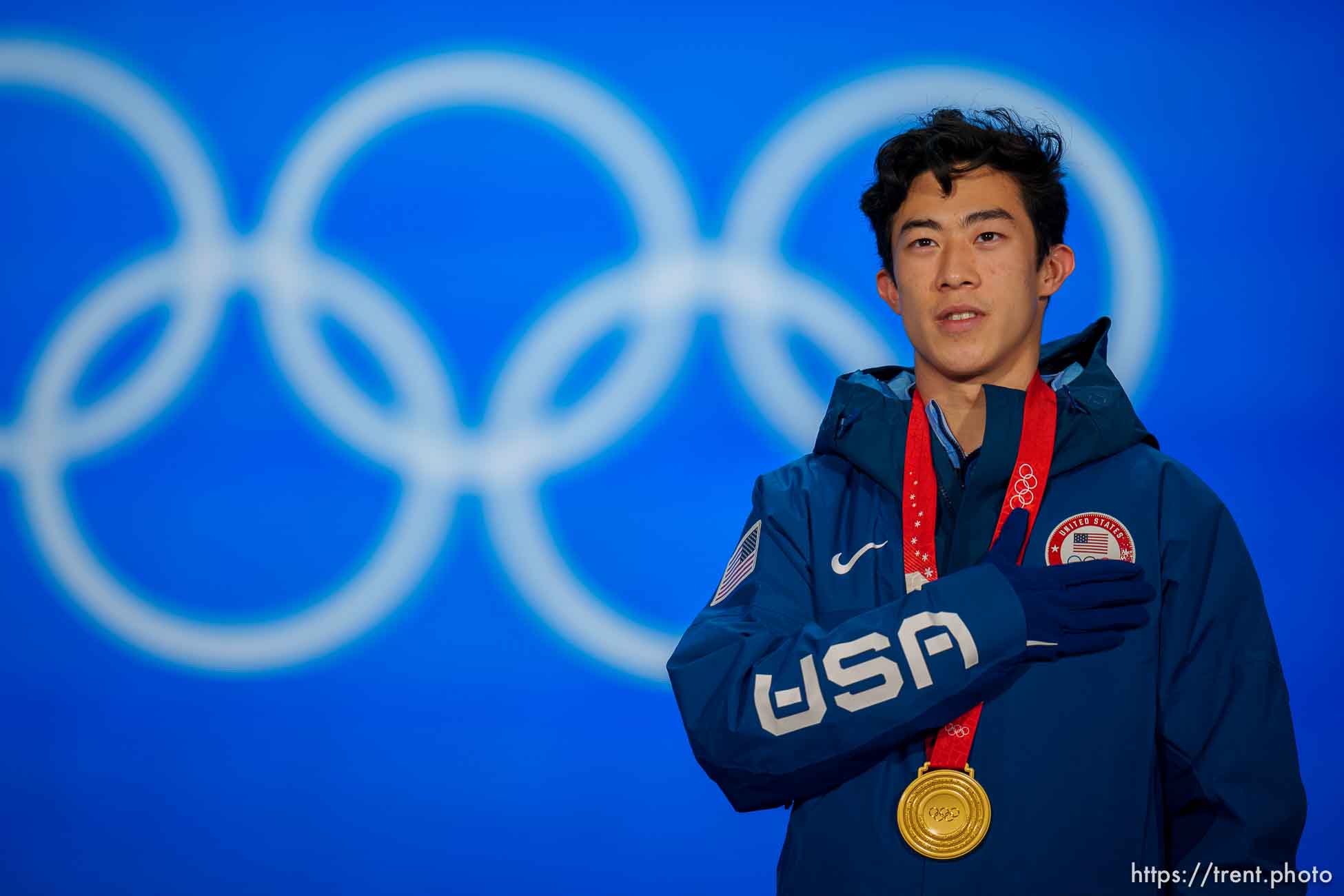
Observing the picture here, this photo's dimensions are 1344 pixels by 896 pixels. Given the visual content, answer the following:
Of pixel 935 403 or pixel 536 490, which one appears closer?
pixel 935 403

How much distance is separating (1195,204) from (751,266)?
42.4 inches

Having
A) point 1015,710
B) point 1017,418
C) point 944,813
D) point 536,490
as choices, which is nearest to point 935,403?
point 1017,418

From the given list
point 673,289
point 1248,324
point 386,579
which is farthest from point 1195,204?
point 386,579

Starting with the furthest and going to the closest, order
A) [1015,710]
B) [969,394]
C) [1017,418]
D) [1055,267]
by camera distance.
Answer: [1055,267] → [969,394] → [1017,418] → [1015,710]

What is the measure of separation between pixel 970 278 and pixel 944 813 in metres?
0.79

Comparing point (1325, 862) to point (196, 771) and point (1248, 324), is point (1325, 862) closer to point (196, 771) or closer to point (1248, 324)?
point (1248, 324)

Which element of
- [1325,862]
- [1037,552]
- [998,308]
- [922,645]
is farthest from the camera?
[1325,862]

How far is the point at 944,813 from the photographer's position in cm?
153

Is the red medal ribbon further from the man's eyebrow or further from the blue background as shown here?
the blue background

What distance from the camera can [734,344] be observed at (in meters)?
2.79

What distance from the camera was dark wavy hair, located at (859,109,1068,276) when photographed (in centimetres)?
188

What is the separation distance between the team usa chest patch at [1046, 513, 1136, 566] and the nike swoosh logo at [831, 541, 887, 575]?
244 mm

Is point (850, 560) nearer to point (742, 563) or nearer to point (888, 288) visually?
point (742, 563)

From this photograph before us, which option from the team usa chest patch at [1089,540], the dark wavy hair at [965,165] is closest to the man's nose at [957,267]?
the dark wavy hair at [965,165]
